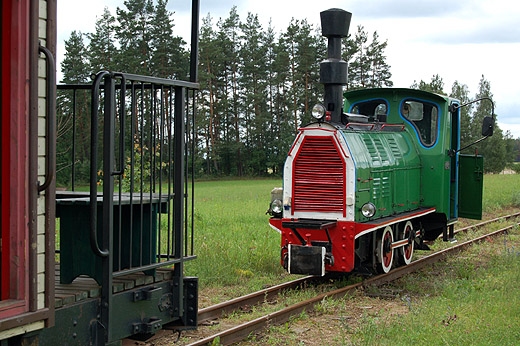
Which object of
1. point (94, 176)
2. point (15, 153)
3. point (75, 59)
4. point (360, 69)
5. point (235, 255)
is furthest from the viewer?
point (360, 69)

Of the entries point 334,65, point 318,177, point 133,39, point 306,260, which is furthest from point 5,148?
point 133,39

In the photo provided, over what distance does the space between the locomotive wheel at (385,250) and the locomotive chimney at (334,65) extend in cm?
192

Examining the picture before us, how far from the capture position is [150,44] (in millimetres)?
27359

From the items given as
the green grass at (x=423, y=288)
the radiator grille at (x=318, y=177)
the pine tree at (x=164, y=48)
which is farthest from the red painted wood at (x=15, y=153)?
the pine tree at (x=164, y=48)

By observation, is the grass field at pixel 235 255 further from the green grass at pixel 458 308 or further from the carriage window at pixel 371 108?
the carriage window at pixel 371 108

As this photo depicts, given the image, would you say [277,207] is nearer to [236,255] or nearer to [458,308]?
[236,255]

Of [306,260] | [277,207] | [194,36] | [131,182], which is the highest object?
[194,36]

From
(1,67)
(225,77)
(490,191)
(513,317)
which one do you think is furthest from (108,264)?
(225,77)

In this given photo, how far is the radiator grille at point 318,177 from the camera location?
10.6 meters

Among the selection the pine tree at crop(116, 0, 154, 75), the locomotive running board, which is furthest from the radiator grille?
the pine tree at crop(116, 0, 154, 75)

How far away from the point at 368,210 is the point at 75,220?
20.2ft

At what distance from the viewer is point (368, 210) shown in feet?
34.8

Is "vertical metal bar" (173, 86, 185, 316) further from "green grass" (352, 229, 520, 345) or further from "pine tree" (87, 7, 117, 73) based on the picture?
"pine tree" (87, 7, 117, 73)

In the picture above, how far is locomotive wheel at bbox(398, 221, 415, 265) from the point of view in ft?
40.4
